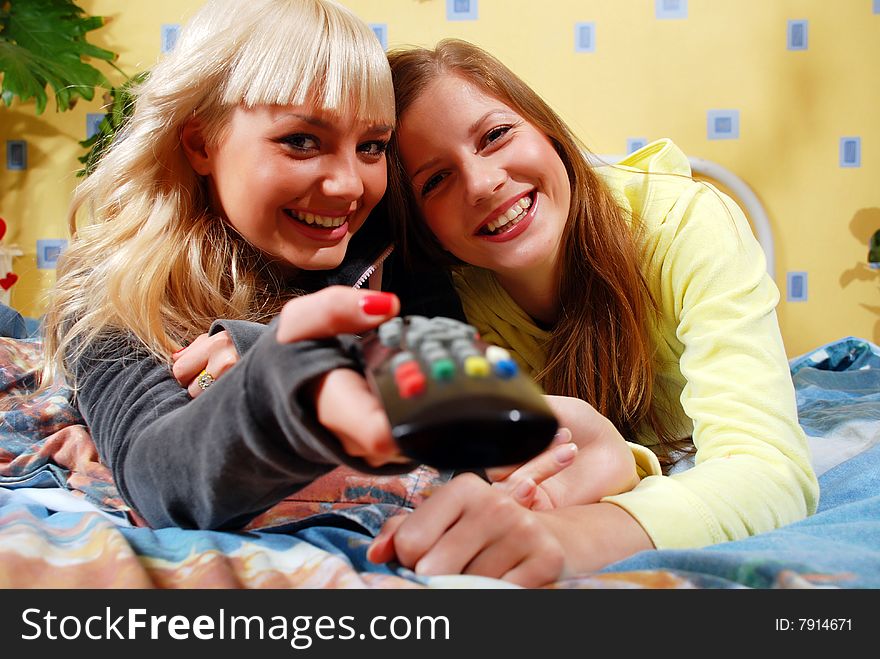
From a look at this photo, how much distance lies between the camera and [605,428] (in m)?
0.74

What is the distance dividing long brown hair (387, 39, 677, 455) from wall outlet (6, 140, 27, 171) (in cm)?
160

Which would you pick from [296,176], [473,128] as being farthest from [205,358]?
[473,128]

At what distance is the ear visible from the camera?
91cm

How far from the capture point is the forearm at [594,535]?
54cm

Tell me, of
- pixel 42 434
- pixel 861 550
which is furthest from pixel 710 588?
pixel 42 434

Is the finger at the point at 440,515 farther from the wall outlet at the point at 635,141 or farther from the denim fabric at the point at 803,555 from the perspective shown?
the wall outlet at the point at 635,141

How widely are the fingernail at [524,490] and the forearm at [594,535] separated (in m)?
0.04

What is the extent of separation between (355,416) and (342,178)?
501mm

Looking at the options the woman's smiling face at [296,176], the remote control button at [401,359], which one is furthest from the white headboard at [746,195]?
the remote control button at [401,359]

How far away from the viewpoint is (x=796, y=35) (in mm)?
2146

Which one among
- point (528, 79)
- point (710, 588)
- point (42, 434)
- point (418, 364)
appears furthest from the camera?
point (528, 79)

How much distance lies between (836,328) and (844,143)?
509 mm
